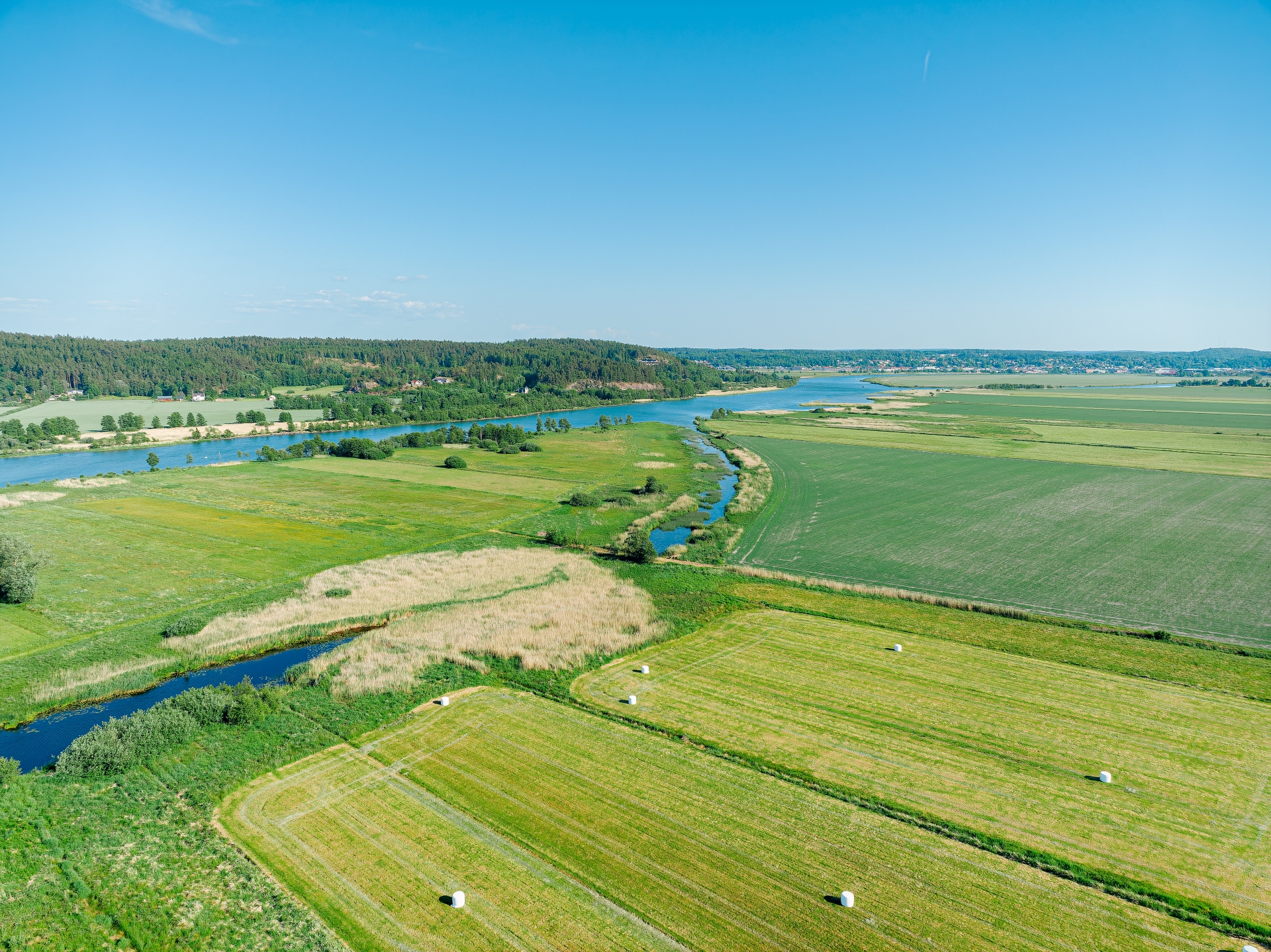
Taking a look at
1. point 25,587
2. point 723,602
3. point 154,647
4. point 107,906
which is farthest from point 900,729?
point 25,587

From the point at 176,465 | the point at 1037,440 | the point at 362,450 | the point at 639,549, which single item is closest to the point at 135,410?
the point at 176,465

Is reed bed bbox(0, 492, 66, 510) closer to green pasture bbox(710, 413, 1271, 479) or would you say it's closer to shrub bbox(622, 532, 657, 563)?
shrub bbox(622, 532, 657, 563)

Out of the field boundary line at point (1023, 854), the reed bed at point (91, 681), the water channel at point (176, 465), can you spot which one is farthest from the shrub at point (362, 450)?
the field boundary line at point (1023, 854)

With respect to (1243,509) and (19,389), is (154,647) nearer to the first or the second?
(1243,509)

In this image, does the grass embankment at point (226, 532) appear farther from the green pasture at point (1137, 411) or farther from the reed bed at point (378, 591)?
the green pasture at point (1137, 411)

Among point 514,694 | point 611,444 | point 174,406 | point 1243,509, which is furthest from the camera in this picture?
point 174,406

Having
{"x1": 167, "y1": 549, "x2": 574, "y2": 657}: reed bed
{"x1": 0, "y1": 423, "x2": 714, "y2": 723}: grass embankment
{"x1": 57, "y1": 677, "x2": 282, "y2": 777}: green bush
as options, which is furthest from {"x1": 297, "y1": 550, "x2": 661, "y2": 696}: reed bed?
{"x1": 0, "y1": 423, "x2": 714, "y2": 723}: grass embankment
